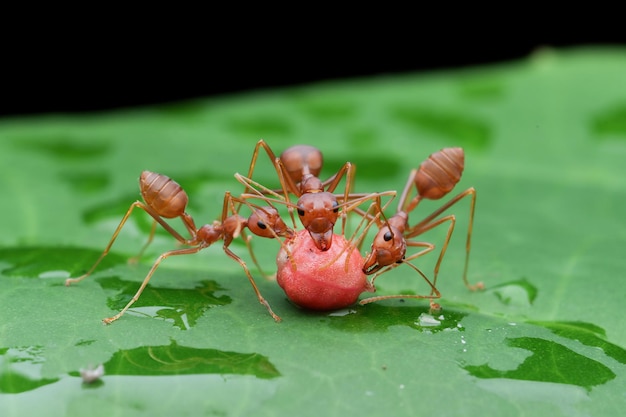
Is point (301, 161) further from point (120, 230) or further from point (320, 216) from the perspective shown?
point (120, 230)

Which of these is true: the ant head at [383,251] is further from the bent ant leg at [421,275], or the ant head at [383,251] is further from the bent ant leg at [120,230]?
the bent ant leg at [120,230]

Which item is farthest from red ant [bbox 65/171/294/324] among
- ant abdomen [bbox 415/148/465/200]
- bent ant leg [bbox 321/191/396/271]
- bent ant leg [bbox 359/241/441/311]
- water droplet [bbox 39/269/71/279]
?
ant abdomen [bbox 415/148/465/200]

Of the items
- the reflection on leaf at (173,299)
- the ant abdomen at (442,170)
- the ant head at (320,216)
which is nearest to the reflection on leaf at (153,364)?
the reflection on leaf at (173,299)

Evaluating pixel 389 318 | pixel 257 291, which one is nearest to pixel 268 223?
pixel 257 291

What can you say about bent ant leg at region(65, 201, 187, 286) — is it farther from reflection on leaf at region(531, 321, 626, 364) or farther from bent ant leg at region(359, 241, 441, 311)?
reflection on leaf at region(531, 321, 626, 364)

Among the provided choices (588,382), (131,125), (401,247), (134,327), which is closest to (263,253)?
(401,247)

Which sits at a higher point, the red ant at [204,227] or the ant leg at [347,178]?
the ant leg at [347,178]

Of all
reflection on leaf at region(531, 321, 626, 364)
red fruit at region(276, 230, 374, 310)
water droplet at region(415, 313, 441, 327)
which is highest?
red fruit at region(276, 230, 374, 310)
